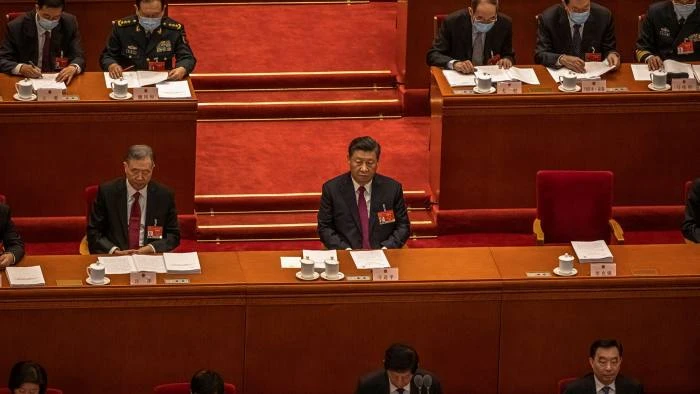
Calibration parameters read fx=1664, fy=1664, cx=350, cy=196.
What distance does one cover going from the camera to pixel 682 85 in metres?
9.52

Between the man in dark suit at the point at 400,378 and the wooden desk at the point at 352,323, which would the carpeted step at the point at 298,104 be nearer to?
the wooden desk at the point at 352,323

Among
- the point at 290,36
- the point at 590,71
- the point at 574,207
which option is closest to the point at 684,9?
the point at 590,71

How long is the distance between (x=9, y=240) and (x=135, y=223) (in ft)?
2.37

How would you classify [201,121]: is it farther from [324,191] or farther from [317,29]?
[324,191]

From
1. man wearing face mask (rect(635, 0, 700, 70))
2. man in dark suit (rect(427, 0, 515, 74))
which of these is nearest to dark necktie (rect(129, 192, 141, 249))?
man in dark suit (rect(427, 0, 515, 74))

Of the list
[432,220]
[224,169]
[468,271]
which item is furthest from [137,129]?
[468,271]

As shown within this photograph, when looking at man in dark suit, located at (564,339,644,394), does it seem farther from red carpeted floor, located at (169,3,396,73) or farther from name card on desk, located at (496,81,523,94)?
red carpeted floor, located at (169,3,396,73)

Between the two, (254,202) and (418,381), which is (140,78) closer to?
(254,202)

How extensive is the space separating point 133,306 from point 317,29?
4.62 metres

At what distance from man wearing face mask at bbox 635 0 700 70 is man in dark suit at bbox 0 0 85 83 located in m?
3.35

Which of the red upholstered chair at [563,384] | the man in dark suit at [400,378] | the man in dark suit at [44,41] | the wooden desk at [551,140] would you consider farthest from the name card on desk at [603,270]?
the man in dark suit at [44,41]

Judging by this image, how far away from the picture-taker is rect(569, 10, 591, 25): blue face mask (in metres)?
9.83

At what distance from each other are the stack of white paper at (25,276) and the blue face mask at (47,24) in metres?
2.34

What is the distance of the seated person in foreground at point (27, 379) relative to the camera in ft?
22.6
